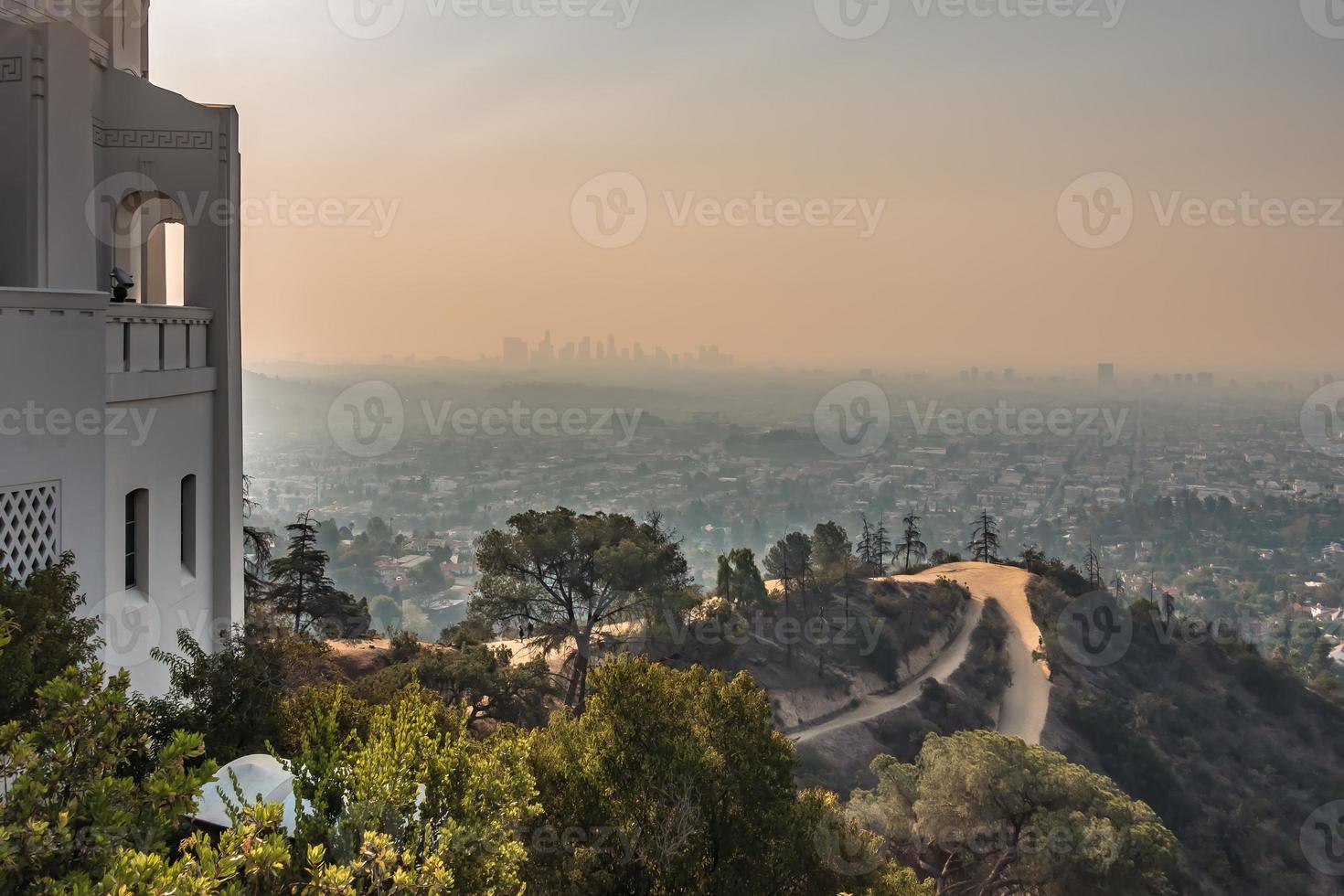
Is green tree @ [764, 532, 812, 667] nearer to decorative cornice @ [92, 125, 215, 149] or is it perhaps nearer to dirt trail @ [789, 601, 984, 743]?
dirt trail @ [789, 601, 984, 743]

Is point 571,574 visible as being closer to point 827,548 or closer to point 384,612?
point 827,548

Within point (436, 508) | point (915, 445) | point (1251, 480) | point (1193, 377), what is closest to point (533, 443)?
point (436, 508)

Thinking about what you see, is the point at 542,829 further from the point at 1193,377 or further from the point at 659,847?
the point at 1193,377

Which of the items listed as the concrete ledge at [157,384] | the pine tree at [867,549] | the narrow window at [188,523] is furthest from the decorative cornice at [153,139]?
the pine tree at [867,549]

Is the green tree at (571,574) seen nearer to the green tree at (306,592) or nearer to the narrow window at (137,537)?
the green tree at (306,592)

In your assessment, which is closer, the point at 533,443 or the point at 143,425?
the point at 143,425
